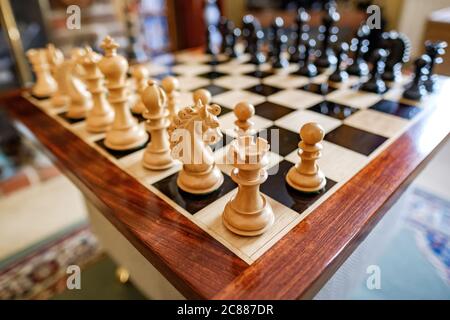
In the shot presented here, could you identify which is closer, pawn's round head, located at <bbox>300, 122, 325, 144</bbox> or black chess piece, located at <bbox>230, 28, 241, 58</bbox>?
pawn's round head, located at <bbox>300, 122, 325, 144</bbox>

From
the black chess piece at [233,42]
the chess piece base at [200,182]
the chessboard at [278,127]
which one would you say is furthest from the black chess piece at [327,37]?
the chess piece base at [200,182]

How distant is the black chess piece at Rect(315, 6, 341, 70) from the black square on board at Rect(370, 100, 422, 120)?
1.38 feet

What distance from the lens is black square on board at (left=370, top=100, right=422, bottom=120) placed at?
1101mm

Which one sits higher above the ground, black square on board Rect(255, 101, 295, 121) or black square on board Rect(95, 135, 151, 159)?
black square on board Rect(255, 101, 295, 121)

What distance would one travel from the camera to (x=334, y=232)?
64 centimetres

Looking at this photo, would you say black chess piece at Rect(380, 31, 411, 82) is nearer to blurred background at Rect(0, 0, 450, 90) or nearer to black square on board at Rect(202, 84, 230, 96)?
black square on board at Rect(202, 84, 230, 96)

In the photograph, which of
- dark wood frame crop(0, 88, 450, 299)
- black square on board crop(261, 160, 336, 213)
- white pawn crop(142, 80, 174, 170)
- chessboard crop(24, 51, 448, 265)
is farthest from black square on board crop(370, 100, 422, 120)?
white pawn crop(142, 80, 174, 170)

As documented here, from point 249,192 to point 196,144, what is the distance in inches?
6.6

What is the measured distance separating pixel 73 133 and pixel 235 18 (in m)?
3.30

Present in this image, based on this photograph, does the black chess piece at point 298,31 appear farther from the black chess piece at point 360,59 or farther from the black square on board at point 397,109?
the black square on board at point 397,109

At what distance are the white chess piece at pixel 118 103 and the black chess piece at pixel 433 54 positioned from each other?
3.45ft

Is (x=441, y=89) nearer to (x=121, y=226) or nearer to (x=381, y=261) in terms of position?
(x=381, y=261)

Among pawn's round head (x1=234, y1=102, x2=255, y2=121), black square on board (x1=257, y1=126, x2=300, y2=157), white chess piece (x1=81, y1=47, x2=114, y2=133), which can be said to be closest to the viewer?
pawn's round head (x1=234, y1=102, x2=255, y2=121)

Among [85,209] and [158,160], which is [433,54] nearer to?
[158,160]
